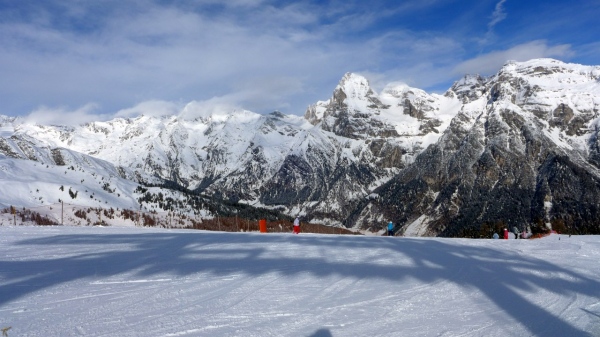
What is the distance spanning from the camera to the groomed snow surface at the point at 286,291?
750cm

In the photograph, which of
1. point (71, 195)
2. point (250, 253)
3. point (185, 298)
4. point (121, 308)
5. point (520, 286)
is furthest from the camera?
point (71, 195)

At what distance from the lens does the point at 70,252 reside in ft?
43.5

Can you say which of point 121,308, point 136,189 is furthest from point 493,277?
point 136,189

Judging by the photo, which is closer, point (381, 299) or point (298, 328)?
point (298, 328)

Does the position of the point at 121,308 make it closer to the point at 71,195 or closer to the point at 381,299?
the point at 381,299

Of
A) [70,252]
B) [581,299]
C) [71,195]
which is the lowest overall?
[581,299]

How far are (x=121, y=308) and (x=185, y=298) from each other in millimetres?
1217

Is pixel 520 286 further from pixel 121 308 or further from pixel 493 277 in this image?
pixel 121 308

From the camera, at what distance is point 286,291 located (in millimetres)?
9695

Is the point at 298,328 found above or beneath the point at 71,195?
beneath

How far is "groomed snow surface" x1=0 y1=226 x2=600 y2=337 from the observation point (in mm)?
7504

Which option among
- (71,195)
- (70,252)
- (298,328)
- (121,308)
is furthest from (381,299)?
(71,195)

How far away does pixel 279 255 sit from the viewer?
13930 millimetres

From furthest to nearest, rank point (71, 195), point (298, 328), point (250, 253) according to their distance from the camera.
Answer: point (71, 195)
point (250, 253)
point (298, 328)
